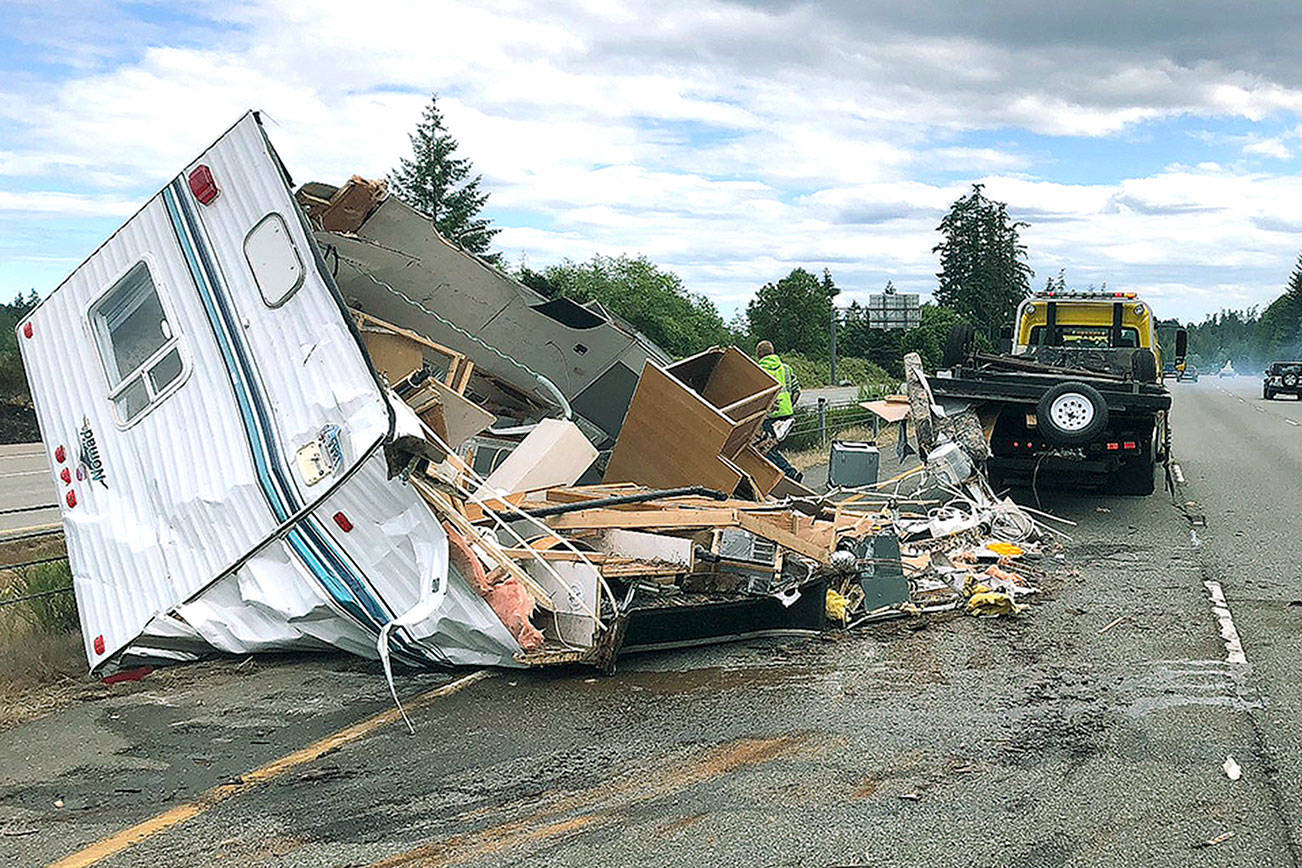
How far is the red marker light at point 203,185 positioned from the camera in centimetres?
697

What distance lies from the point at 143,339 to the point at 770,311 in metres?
76.9

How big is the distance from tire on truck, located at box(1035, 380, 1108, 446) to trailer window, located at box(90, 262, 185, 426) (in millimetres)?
8191

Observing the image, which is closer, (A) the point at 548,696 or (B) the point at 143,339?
(A) the point at 548,696

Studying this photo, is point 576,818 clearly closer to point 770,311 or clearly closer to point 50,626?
point 50,626

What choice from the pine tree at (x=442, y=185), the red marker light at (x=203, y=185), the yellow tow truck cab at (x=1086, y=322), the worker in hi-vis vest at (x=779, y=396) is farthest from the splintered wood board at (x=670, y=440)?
the pine tree at (x=442, y=185)

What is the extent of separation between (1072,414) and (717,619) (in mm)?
6122

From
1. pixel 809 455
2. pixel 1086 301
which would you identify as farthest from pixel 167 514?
pixel 809 455

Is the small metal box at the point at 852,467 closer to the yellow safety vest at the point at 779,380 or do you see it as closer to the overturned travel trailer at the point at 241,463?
the yellow safety vest at the point at 779,380

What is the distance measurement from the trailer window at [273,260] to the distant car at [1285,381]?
1958 inches

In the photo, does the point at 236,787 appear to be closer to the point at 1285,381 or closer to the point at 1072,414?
the point at 1072,414

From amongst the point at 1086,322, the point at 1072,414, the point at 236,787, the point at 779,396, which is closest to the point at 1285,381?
the point at 1086,322

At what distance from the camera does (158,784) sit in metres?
5.38

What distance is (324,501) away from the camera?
20.4 feet

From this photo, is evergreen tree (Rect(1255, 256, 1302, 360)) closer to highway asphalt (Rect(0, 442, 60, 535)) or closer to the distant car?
the distant car
